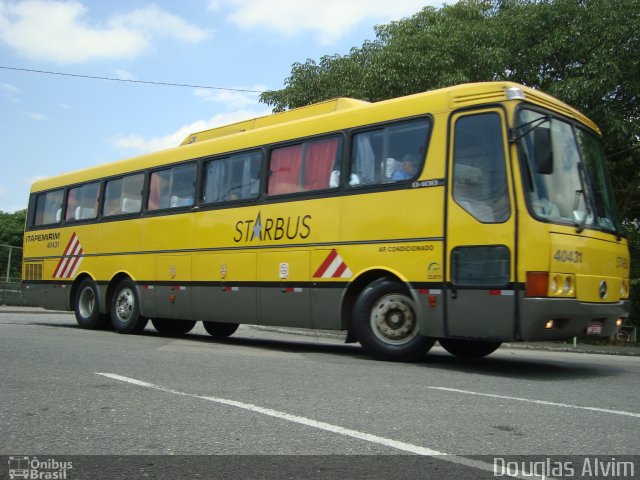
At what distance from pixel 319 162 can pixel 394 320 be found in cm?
264

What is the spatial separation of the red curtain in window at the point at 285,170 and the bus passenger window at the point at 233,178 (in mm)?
334

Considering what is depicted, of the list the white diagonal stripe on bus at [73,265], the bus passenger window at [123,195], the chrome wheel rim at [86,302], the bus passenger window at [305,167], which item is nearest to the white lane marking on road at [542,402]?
the bus passenger window at [305,167]

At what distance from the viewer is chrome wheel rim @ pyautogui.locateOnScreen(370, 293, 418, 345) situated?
8648 mm

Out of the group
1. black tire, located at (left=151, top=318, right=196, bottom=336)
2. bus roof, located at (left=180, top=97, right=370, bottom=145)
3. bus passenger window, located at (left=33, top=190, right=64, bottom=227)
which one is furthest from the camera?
bus passenger window, located at (left=33, top=190, right=64, bottom=227)

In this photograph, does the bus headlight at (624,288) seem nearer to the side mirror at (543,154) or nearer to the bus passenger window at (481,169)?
the side mirror at (543,154)

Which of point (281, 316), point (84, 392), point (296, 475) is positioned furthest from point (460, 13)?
point (296, 475)

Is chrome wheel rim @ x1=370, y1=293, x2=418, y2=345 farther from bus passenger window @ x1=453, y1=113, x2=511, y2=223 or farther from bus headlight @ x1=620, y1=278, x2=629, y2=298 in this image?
bus headlight @ x1=620, y1=278, x2=629, y2=298

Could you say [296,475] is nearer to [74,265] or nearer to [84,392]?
[84,392]

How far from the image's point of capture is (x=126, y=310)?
43.9ft

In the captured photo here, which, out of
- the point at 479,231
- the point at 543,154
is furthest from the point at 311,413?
the point at 543,154

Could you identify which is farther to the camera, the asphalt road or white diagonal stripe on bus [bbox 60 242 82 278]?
white diagonal stripe on bus [bbox 60 242 82 278]

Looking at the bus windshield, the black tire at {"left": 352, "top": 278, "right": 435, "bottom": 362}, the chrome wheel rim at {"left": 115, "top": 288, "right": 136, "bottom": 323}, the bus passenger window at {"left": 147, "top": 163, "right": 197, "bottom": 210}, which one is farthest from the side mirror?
the chrome wheel rim at {"left": 115, "top": 288, "right": 136, "bottom": 323}

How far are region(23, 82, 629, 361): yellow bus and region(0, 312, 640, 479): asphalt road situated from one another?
834 mm

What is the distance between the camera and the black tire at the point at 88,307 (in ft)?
46.0
